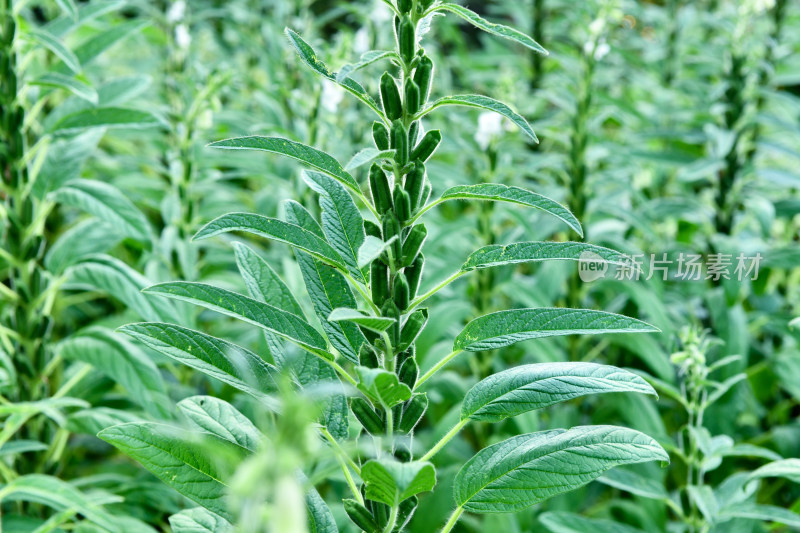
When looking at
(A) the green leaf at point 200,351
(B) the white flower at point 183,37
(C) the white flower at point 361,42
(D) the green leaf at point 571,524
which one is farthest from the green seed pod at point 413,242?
(B) the white flower at point 183,37

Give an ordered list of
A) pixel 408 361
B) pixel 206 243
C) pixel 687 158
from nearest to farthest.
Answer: pixel 408 361
pixel 206 243
pixel 687 158

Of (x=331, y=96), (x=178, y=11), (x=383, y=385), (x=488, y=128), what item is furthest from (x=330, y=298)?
(x=178, y=11)

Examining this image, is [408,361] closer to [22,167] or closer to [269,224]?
[269,224]

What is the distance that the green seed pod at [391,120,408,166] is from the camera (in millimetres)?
744

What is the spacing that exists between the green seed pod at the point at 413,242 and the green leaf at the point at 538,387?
163mm

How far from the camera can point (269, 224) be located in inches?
27.3

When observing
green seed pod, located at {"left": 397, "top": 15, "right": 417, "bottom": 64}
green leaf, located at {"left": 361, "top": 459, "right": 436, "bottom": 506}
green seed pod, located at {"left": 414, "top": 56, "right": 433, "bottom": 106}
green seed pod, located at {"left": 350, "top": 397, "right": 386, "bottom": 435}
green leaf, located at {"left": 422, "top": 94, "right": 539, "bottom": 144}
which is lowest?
green leaf, located at {"left": 361, "top": 459, "right": 436, "bottom": 506}

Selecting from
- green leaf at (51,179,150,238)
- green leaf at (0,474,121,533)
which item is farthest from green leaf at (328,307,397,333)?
green leaf at (51,179,150,238)

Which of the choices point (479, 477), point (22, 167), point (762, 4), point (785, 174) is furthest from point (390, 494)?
point (762, 4)

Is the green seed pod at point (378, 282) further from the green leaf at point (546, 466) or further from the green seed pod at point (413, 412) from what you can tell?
the green leaf at point (546, 466)

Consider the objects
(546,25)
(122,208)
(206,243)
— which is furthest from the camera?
(546,25)

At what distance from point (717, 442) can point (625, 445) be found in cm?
58

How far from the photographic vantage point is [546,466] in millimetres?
748

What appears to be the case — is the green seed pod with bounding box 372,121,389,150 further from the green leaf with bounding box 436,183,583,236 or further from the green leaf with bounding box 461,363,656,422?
the green leaf with bounding box 461,363,656,422
